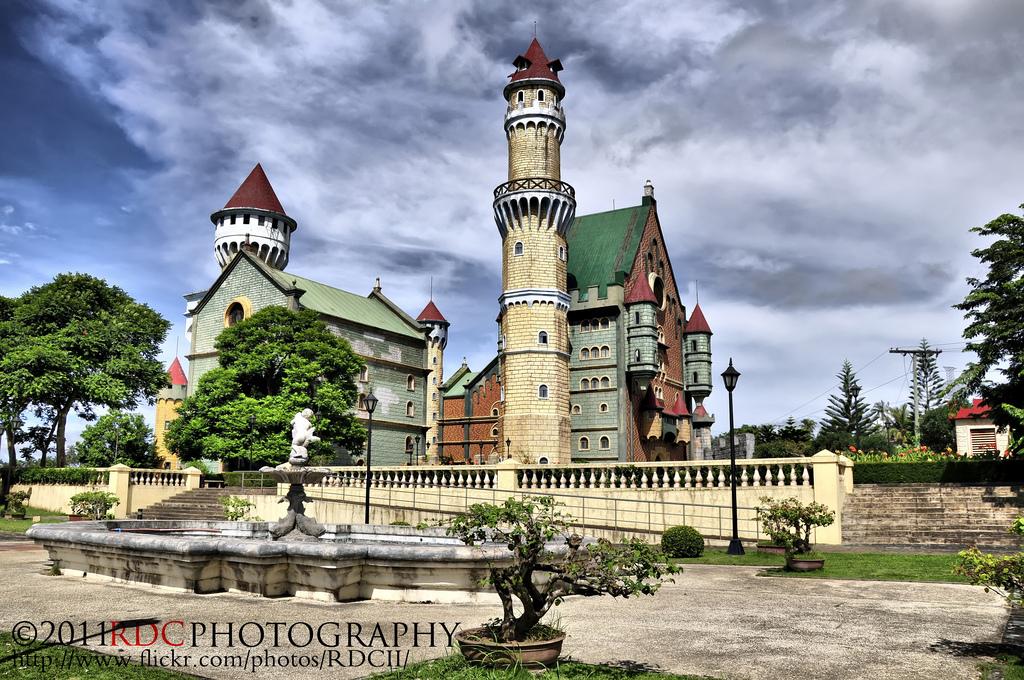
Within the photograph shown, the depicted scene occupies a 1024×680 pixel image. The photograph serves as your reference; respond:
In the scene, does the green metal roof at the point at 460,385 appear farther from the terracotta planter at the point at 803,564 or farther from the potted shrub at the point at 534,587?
the potted shrub at the point at 534,587

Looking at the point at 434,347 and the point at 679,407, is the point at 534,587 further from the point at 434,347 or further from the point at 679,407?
the point at 434,347

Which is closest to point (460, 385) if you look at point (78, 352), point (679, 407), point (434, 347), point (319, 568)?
point (434, 347)

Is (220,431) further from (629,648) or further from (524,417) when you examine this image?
(629,648)

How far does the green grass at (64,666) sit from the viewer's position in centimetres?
684

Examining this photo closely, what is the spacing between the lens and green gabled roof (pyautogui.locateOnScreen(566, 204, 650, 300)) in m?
63.3

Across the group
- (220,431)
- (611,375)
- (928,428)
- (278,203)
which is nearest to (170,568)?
(220,431)

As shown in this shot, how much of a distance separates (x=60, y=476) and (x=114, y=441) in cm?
806

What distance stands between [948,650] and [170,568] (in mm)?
10882

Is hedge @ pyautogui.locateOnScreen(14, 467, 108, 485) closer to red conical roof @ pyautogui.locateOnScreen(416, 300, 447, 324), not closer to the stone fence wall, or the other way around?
the stone fence wall

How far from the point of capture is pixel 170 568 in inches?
490

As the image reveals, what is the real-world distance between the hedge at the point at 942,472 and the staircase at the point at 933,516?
2.90 m

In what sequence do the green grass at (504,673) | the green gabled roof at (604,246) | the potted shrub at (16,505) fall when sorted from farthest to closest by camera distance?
the green gabled roof at (604,246) < the potted shrub at (16,505) < the green grass at (504,673)

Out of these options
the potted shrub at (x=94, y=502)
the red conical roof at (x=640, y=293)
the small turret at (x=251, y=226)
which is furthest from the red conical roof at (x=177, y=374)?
the potted shrub at (x=94, y=502)

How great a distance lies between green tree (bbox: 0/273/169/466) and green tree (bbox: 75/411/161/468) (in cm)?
93
